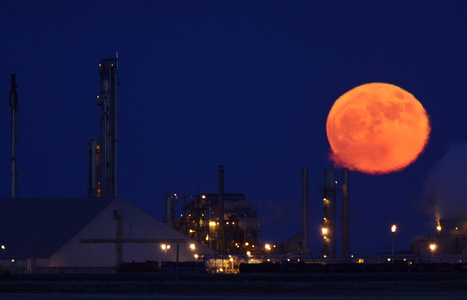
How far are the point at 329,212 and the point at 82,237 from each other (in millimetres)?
41166

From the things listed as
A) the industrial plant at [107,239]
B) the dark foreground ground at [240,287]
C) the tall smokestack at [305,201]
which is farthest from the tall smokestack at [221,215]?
the dark foreground ground at [240,287]

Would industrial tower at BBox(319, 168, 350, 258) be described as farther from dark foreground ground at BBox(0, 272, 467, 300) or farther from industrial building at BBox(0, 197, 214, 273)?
dark foreground ground at BBox(0, 272, 467, 300)

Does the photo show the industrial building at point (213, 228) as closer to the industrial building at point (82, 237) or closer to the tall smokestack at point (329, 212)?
the tall smokestack at point (329, 212)

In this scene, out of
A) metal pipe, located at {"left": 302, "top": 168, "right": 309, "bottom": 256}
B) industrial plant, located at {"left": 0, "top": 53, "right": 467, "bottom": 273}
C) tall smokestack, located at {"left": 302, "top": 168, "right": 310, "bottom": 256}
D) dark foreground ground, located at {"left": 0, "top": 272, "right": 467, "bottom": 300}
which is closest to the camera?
dark foreground ground, located at {"left": 0, "top": 272, "right": 467, "bottom": 300}

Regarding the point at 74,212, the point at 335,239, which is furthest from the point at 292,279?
the point at 335,239

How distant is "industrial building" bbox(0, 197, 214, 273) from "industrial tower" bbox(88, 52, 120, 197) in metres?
5.90

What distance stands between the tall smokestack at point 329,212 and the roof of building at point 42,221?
37063 millimetres

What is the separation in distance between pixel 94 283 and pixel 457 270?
3661 cm

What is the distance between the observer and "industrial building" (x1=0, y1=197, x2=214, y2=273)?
Answer: 8162 centimetres

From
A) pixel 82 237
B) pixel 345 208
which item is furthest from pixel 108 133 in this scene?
pixel 345 208

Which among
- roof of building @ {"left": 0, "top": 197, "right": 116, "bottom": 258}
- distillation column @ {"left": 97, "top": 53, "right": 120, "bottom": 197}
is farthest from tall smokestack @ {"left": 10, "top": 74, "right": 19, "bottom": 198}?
distillation column @ {"left": 97, "top": 53, "right": 120, "bottom": 197}

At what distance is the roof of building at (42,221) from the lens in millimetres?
82812

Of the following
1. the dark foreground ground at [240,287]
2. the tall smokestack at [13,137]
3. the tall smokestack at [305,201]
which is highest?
the tall smokestack at [13,137]

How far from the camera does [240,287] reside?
5319cm
